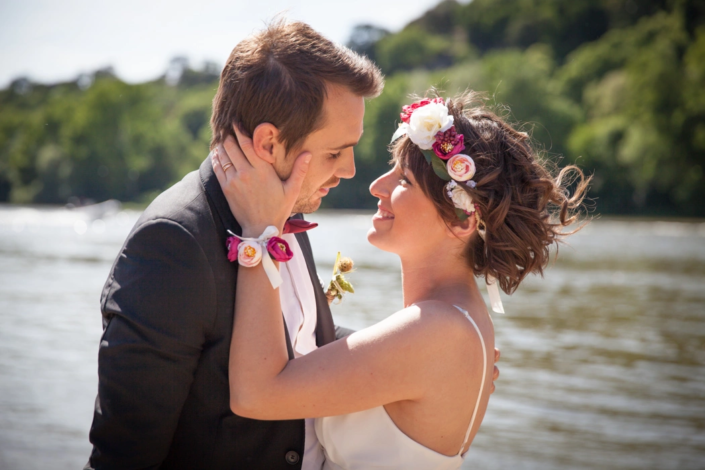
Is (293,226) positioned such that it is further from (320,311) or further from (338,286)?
(338,286)

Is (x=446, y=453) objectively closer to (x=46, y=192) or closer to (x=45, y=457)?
(x=45, y=457)

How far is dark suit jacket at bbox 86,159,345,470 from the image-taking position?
2.53 m

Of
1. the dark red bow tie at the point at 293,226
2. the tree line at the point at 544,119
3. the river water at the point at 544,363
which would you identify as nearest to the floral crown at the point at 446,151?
the dark red bow tie at the point at 293,226

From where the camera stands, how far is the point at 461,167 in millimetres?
3152

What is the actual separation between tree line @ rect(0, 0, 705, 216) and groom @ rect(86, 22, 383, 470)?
40.4 meters

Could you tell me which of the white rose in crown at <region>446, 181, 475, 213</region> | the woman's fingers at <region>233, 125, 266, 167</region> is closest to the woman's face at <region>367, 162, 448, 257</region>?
the white rose in crown at <region>446, 181, 475, 213</region>

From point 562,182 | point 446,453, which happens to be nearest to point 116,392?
point 446,453

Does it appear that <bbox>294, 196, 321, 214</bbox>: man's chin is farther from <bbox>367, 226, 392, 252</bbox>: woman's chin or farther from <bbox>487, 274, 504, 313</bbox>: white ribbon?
<bbox>487, 274, 504, 313</bbox>: white ribbon

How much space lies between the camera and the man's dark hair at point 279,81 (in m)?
2.90

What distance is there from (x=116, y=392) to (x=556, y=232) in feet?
7.17

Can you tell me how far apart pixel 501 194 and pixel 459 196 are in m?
0.22

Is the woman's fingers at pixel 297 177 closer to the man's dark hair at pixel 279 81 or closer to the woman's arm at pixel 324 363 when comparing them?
the man's dark hair at pixel 279 81

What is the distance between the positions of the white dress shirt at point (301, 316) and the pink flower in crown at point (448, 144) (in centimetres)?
84

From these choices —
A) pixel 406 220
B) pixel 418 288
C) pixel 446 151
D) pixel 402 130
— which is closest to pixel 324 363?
pixel 418 288
